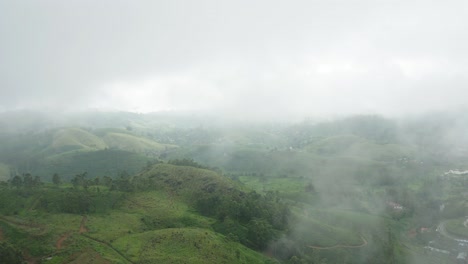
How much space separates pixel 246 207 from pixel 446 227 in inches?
3731

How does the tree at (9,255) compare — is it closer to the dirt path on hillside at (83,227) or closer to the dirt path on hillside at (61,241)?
the dirt path on hillside at (61,241)

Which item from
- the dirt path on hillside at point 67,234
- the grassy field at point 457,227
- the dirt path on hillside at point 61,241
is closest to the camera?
the dirt path on hillside at point 61,241

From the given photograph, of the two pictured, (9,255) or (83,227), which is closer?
(9,255)

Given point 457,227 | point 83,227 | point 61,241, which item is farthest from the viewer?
point 457,227

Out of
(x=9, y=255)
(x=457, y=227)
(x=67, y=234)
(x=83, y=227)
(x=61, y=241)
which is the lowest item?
(x=457, y=227)

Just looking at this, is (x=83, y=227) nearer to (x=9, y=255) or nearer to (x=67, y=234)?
(x=67, y=234)

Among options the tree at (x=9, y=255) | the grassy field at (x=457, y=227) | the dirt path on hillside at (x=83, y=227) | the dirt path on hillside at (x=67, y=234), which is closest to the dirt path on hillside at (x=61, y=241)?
the dirt path on hillside at (x=67, y=234)

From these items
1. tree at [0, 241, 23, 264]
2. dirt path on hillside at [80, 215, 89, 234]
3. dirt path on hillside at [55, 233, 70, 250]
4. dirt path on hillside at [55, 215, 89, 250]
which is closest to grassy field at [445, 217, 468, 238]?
dirt path on hillside at [80, 215, 89, 234]

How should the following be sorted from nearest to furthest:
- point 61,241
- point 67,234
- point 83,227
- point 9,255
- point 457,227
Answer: point 9,255 → point 61,241 → point 67,234 → point 83,227 → point 457,227

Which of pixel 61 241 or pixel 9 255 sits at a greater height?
pixel 9 255

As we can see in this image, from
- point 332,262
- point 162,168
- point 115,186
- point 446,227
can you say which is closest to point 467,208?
point 446,227

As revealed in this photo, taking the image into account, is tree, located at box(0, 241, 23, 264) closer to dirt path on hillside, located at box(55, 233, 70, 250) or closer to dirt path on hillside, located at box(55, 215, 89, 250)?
dirt path on hillside, located at box(55, 233, 70, 250)

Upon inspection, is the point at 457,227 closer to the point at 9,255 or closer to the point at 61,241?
the point at 61,241

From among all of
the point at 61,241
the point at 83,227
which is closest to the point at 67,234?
the point at 61,241
